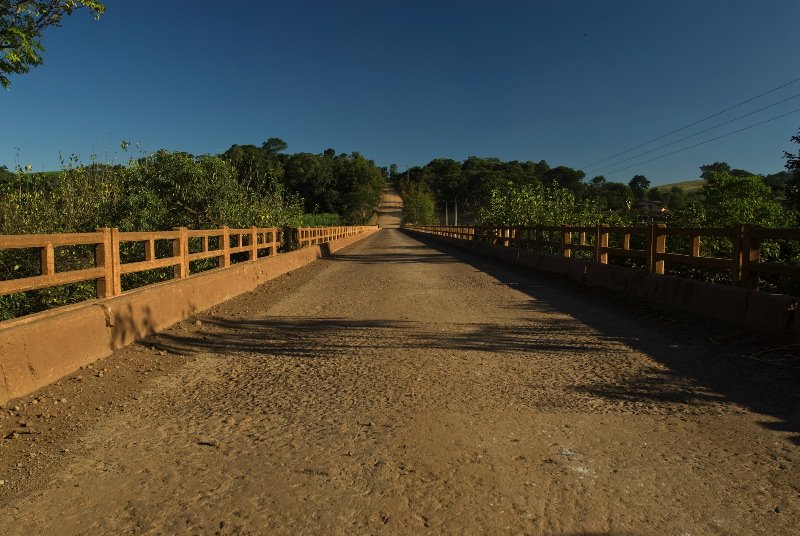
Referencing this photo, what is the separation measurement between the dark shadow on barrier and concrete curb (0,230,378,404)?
4.65 m

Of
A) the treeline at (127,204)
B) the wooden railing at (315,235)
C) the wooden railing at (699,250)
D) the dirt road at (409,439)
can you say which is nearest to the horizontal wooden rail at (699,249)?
the wooden railing at (699,250)

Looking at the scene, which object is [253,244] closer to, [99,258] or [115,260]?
[115,260]

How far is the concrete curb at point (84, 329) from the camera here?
185 inches

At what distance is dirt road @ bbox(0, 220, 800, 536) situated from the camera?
2885 mm

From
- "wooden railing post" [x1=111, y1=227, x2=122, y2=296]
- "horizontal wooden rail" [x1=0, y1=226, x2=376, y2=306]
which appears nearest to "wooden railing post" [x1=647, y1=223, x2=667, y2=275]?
"horizontal wooden rail" [x1=0, y1=226, x2=376, y2=306]

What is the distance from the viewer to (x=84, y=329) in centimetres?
575

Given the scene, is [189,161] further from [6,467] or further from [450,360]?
[6,467]

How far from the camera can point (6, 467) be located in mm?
3471

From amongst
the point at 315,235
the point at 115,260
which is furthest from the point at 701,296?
the point at 315,235

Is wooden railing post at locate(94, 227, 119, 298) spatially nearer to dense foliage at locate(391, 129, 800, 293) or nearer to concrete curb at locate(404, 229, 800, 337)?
concrete curb at locate(404, 229, 800, 337)

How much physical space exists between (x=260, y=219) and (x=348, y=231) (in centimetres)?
2976

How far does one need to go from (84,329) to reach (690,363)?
6.10 metres

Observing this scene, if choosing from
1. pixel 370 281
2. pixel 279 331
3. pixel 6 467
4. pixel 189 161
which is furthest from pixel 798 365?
pixel 189 161

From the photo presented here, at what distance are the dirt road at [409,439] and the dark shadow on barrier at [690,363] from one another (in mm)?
33
